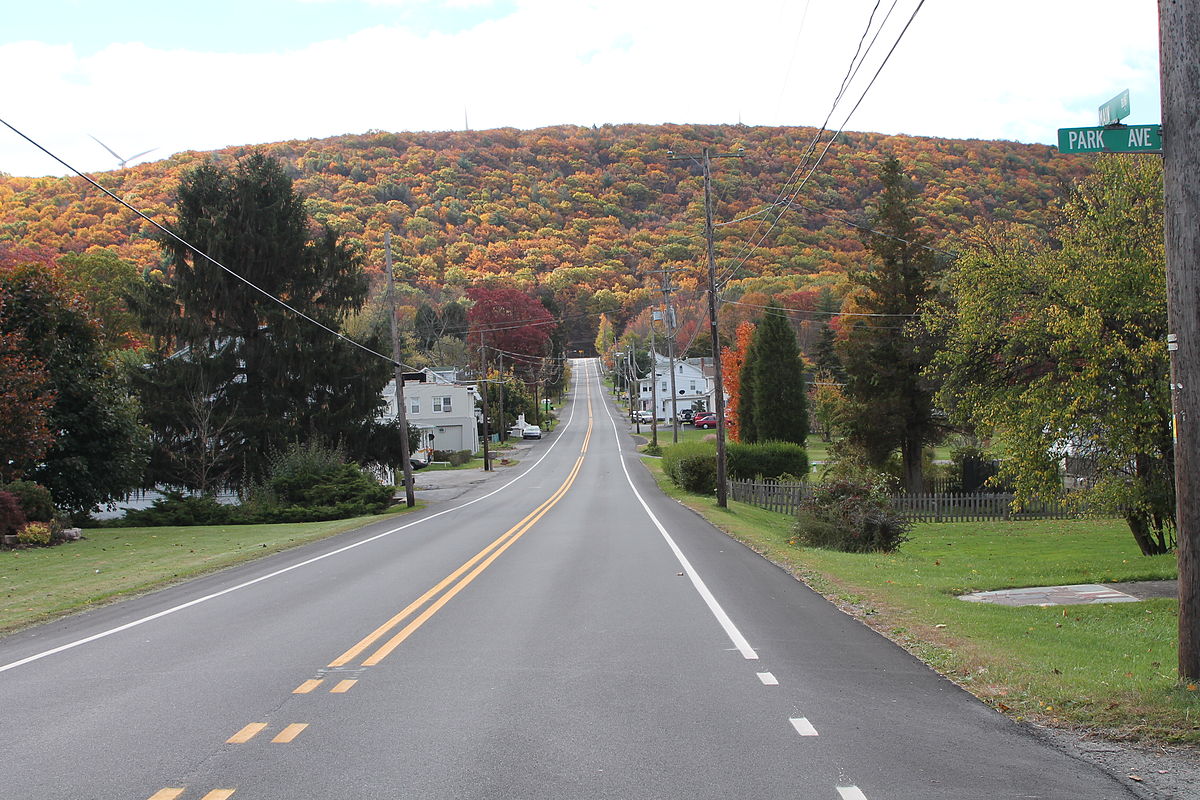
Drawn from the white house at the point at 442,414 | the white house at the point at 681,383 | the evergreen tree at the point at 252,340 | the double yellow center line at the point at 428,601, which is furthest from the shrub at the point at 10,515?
the white house at the point at 681,383

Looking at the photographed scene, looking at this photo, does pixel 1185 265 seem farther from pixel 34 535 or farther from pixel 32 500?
pixel 32 500

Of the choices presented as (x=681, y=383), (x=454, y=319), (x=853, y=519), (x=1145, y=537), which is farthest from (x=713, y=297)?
(x=681, y=383)

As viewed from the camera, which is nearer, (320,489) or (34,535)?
(34,535)

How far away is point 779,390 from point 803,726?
4826 centimetres

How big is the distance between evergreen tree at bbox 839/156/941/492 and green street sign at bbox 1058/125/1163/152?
34021 mm

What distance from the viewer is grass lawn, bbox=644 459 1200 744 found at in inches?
264

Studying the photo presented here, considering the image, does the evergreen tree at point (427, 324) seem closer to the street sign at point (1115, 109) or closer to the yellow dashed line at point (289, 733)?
the street sign at point (1115, 109)

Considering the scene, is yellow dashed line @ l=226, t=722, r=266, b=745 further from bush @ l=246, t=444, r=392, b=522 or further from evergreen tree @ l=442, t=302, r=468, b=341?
evergreen tree @ l=442, t=302, r=468, b=341

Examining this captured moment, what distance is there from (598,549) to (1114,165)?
12065mm

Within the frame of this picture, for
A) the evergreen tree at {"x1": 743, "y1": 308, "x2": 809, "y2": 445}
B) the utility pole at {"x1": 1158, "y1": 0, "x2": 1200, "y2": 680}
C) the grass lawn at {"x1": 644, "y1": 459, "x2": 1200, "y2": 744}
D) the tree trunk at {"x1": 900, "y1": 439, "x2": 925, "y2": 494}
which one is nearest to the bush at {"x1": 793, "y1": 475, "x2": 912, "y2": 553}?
the grass lawn at {"x1": 644, "y1": 459, "x2": 1200, "y2": 744}

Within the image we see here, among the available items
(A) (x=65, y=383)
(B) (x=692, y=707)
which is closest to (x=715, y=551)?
(B) (x=692, y=707)

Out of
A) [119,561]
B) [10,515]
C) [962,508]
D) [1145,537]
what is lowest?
[962,508]

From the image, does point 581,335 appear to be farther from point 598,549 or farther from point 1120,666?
point 1120,666

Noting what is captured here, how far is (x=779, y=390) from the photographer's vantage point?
176ft
